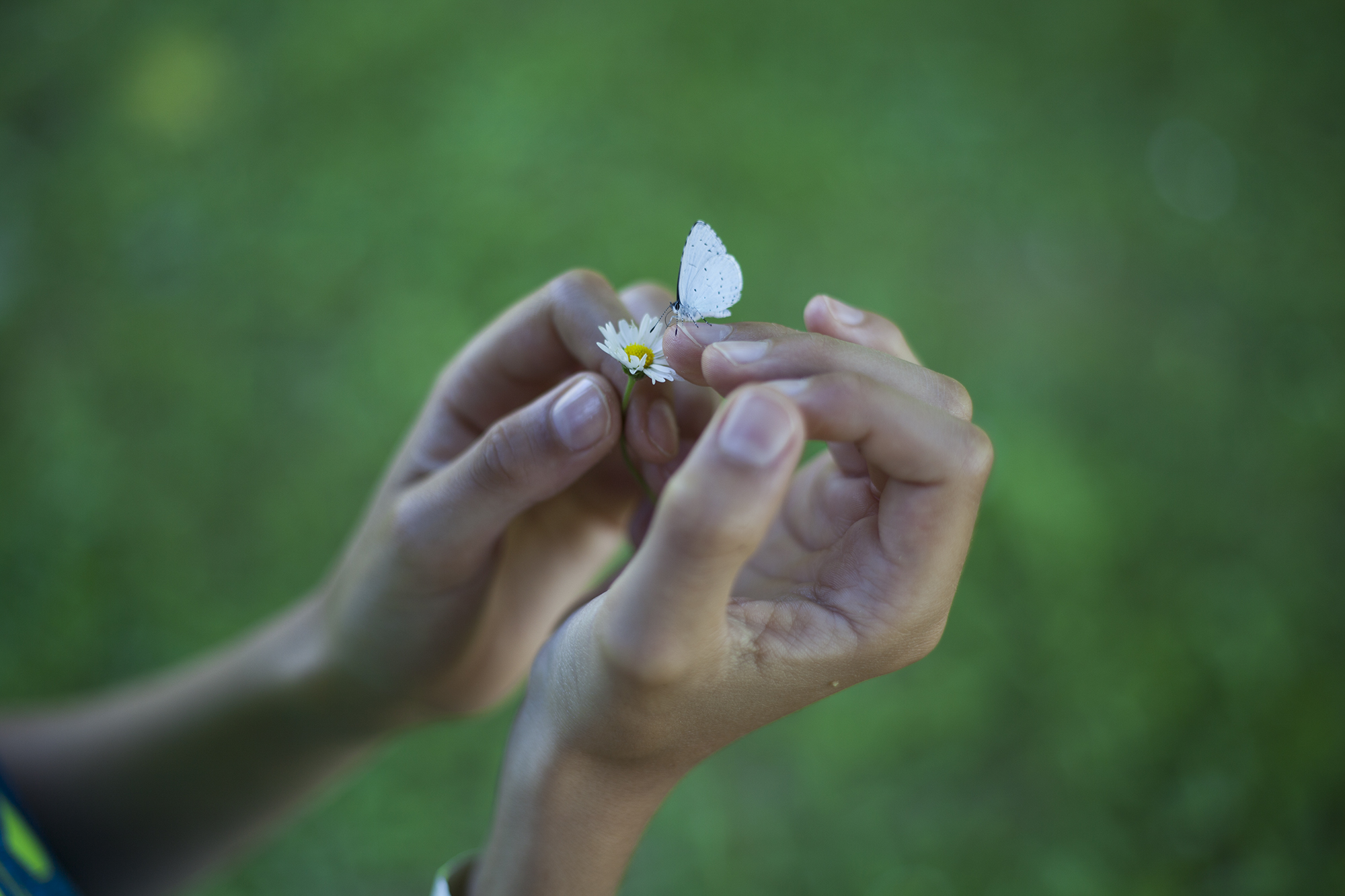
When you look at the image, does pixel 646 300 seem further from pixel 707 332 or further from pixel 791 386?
pixel 791 386

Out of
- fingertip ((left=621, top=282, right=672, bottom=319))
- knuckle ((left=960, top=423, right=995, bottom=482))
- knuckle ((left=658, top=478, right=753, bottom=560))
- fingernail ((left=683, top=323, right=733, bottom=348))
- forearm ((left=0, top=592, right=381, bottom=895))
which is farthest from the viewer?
forearm ((left=0, top=592, right=381, bottom=895))

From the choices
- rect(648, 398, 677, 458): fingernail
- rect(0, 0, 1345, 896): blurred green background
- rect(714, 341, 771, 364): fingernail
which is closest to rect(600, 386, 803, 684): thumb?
rect(714, 341, 771, 364): fingernail

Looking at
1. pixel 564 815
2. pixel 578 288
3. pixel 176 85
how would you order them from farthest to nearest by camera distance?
pixel 176 85, pixel 578 288, pixel 564 815

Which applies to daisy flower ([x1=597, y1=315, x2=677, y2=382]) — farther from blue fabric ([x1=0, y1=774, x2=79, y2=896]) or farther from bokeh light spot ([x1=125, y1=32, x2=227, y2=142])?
bokeh light spot ([x1=125, y1=32, x2=227, y2=142])

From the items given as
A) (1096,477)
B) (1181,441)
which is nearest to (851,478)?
(1096,477)

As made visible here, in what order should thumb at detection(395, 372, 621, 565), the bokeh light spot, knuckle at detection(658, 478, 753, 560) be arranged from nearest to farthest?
1. knuckle at detection(658, 478, 753, 560)
2. thumb at detection(395, 372, 621, 565)
3. the bokeh light spot

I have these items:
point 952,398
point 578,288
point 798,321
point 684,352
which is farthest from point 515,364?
point 798,321

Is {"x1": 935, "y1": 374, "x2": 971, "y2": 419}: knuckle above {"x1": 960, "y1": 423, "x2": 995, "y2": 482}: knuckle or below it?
above

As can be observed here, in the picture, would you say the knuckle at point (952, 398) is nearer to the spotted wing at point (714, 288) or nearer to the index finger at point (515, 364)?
the spotted wing at point (714, 288)

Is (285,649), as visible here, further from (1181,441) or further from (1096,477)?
(1181,441)
